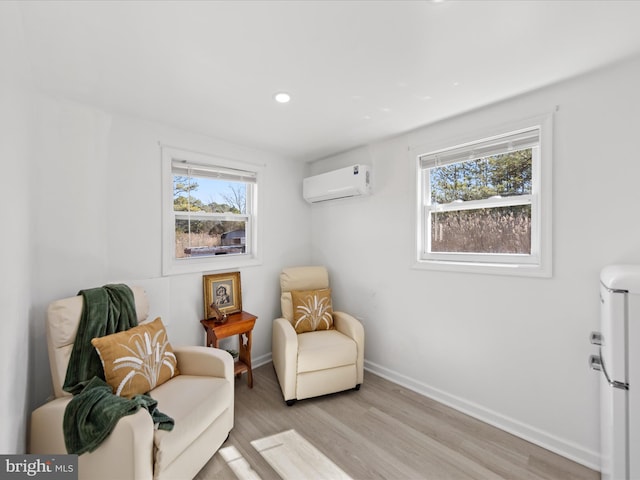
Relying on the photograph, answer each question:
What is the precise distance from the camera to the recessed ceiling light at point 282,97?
6.37 ft

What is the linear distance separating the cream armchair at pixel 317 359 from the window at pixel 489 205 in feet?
3.30

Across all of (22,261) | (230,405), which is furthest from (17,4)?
(230,405)

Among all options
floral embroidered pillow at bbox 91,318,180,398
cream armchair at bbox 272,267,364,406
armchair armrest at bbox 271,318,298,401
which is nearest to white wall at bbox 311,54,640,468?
cream armchair at bbox 272,267,364,406

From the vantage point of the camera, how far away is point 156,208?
2.44 meters

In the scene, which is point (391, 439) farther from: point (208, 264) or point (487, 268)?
point (208, 264)

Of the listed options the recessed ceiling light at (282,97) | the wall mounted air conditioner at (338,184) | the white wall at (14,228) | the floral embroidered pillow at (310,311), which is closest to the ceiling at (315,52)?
the recessed ceiling light at (282,97)

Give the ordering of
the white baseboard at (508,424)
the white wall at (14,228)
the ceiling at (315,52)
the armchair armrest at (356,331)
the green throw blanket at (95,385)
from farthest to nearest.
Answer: the armchair armrest at (356,331)
the white baseboard at (508,424)
the green throw blanket at (95,385)
the ceiling at (315,52)
the white wall at (14,228)

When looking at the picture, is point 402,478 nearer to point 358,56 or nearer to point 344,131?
point 358,56

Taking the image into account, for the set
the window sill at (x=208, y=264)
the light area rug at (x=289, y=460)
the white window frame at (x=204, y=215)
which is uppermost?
the white window frame at (x=204, y=215)

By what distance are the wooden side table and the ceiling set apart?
5.86 ft

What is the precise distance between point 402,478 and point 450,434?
584 millimetres

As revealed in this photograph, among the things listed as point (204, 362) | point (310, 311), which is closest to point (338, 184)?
point (310, 311)

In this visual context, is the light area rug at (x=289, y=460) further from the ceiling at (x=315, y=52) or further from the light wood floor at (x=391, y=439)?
the ceiling at (x=315, y=52)

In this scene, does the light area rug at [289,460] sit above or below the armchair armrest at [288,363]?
below
